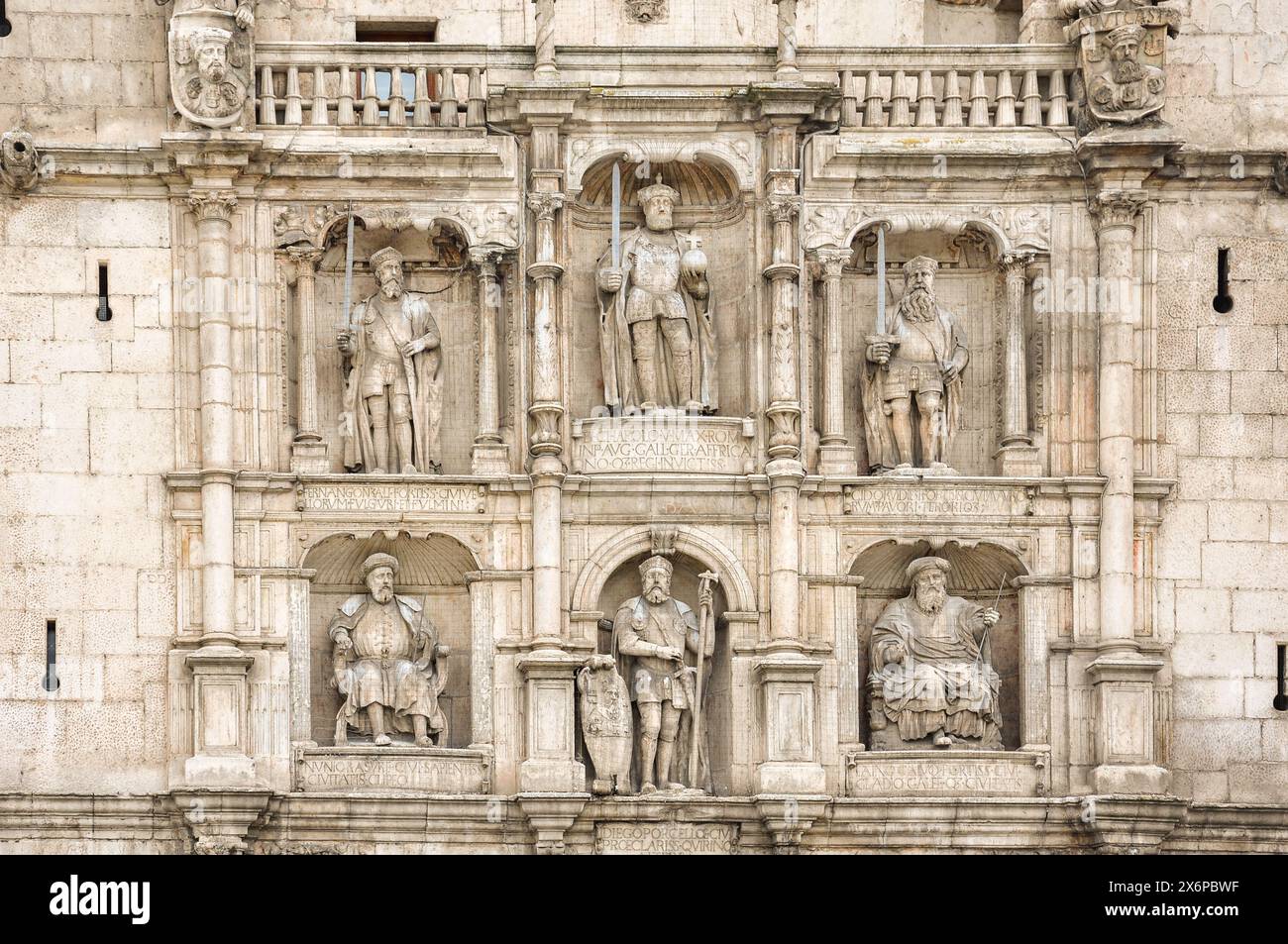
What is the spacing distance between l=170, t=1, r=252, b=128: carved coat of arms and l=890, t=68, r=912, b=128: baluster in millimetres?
5146

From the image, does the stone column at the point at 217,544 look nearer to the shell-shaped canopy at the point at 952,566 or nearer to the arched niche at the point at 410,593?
the arched niche at the point at 410,593

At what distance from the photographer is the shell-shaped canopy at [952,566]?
101 ft

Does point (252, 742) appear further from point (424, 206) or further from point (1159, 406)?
point (1159, 406)

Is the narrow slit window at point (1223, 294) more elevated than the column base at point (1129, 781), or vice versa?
the narrow slit window at point (1223, 294)

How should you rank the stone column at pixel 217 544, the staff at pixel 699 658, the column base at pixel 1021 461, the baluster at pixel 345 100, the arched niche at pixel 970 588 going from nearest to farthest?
1. the stone column at pixel 217 544
2. the staff at pixel 699 658
3. the arched niche at pixel 970 588
4. the column base at pixel 1021 461
5. the baluster at pixel 345 100

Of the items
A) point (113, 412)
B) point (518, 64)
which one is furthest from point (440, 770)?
point (518, 64)

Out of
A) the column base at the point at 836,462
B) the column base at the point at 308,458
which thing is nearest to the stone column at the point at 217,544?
the column base at the point at 308,458

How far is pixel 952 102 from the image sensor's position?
103ft

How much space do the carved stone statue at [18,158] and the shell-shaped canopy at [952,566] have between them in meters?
7.15

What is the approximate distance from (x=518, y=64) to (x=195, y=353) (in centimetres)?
347

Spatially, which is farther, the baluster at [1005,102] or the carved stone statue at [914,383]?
the baluster at [1005,102]

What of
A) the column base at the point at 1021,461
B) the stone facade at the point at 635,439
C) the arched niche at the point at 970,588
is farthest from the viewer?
the column base at the point at 1021,461

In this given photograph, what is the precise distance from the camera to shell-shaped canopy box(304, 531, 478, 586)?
30.7 meters

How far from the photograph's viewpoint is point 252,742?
30031 millimetres
